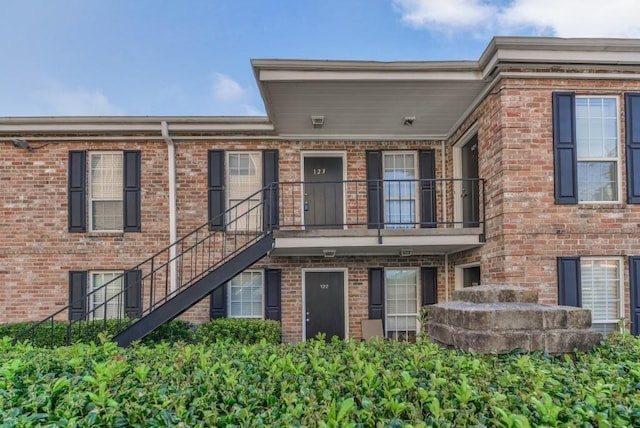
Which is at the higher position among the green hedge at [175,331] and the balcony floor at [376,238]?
the balcony floor at [376,238]

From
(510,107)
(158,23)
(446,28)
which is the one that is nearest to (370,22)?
(446,28)

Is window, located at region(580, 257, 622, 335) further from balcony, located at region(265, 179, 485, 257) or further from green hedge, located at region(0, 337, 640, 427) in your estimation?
green hedge, located at region(0, 337, 640, 427)

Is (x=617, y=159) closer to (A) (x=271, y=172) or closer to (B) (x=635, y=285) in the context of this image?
(B) (x=635, y=285)

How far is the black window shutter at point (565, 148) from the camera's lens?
253 inches

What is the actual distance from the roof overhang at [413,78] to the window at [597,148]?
56 centimetres

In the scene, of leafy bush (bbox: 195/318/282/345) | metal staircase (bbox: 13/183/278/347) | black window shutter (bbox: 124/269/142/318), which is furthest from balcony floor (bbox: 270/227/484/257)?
black window shutter (bbox: 124/269/142/318)

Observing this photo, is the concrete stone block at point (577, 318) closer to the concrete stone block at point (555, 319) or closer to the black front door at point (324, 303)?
the concrete stone block at point (555, 319)

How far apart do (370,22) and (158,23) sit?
10285mm

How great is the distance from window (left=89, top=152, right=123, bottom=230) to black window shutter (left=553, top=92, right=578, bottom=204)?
8.08 meters

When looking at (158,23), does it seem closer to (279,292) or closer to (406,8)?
(406,8)

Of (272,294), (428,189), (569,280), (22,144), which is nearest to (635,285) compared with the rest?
(569,280)

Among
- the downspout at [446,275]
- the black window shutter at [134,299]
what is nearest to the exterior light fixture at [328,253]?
the downspout at [446,275]

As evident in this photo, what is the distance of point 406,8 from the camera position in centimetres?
1944

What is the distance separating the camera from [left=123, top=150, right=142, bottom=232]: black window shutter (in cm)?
866
